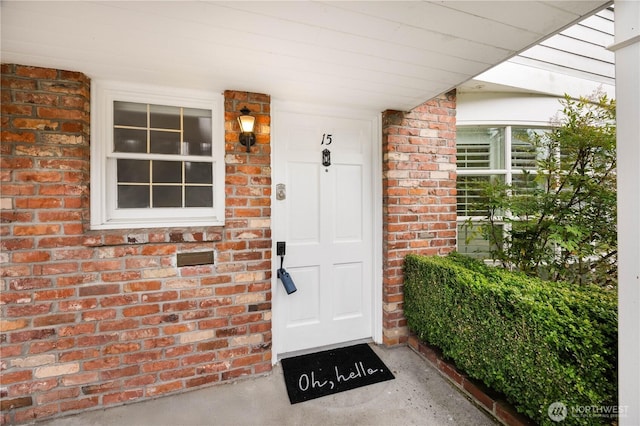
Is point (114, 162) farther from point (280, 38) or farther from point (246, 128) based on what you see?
point (280, 38)

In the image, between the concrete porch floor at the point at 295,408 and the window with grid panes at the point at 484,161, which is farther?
the window with grid panes at the point at 484,161

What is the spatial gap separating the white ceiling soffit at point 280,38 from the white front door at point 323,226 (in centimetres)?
58

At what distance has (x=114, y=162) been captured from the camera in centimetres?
198

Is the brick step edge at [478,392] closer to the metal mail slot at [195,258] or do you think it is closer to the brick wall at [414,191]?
the brick wall at [414,191]

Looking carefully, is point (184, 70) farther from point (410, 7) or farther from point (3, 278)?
point (3, 278)

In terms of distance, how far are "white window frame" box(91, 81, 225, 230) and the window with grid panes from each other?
265 centimetres

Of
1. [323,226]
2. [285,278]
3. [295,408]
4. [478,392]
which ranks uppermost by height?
[323,226]

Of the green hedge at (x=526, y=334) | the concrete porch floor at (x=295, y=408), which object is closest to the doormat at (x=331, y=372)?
the concrete porch floor at (x=295, y=408)

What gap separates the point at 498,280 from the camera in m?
1.84

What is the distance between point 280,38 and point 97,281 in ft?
6.64

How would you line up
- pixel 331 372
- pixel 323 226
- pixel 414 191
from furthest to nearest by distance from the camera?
pixel 414 191
pixel 323 226
pixel 331 372

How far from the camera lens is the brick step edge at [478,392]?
5.40 feet

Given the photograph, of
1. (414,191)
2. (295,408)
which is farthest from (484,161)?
(295,408)

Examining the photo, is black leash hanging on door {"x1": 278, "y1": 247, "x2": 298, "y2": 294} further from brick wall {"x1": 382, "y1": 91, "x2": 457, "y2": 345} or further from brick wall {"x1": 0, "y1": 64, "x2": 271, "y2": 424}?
brick wall {"x1": 382, "y1": 91, "x2": 457, "y2": 345}
